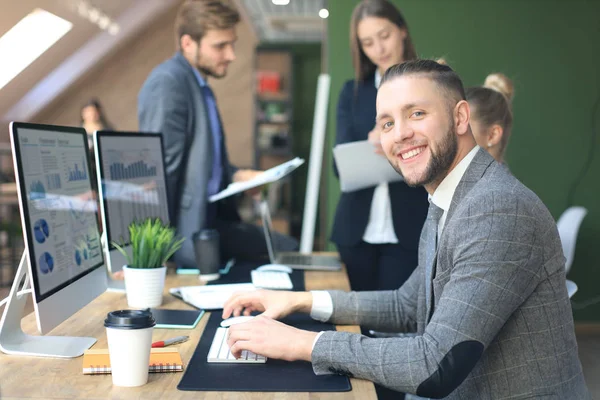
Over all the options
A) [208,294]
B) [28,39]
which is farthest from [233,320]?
[28,39]

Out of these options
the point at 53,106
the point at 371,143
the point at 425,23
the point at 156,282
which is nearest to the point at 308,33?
the point at 53,106

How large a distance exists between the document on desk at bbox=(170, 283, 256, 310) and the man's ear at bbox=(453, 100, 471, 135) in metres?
0.65

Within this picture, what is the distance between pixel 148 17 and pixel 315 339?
26.1 feet

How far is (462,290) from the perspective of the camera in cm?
110

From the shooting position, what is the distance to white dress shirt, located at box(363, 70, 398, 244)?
7.70 ft

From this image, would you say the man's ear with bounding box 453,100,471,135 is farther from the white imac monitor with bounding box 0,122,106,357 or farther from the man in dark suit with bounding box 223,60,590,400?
the white imac monitor with bounding box 0,122,106,357

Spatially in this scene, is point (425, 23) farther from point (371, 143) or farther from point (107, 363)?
point (107, 363)

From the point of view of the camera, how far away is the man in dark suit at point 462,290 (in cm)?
109

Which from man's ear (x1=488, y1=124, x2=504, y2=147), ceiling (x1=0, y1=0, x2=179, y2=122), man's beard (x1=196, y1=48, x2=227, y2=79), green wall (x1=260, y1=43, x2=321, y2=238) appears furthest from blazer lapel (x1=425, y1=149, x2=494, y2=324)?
green wall (x1=260, y1=43, x2=321, y2=238)

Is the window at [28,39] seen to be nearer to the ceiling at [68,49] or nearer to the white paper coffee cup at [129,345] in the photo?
the ceiling at [68,49]

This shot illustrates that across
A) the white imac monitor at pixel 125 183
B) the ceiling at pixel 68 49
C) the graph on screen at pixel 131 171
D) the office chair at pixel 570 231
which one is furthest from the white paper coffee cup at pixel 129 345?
the ceiling at pixel 68 49

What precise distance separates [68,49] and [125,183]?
6040 millimetres

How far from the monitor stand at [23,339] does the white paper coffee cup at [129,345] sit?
219 mm

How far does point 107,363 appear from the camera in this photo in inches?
45.8
